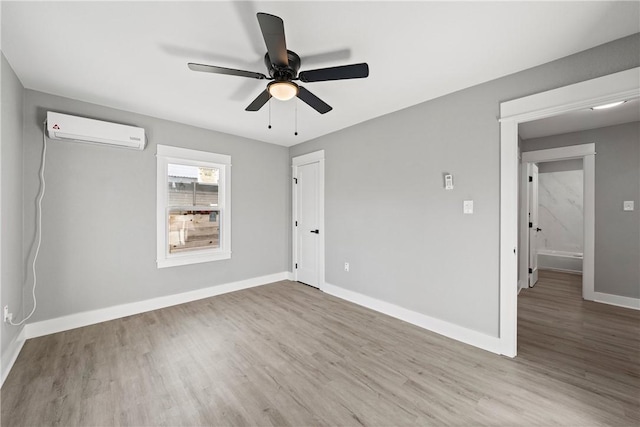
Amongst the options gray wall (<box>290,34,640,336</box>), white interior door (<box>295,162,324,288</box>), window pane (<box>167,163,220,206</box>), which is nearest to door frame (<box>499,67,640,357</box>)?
gray wall (<box>290,34,640,336</box>)

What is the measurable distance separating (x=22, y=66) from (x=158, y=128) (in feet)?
4.14

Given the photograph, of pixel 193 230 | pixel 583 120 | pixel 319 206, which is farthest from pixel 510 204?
pixel 193 230

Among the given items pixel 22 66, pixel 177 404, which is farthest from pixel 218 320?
pixel 22 66

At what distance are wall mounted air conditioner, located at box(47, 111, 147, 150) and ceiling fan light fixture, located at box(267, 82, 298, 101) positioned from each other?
2175 millimetres

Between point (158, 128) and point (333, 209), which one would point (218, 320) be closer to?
point (333, 209)

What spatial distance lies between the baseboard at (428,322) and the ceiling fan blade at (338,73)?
2.58 meters

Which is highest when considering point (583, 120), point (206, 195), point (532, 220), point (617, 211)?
point (583, 120)

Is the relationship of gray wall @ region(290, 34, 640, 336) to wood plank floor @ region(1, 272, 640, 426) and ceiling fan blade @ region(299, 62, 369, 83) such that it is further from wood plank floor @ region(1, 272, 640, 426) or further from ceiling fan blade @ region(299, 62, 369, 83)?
ceiling fan blade @ region(299, 62, 369, 83)

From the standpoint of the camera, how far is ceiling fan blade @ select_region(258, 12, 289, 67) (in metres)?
1.33

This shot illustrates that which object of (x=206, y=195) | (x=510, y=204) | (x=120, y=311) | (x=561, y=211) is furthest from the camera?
(x=561, y=211)

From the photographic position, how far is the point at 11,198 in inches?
87.1

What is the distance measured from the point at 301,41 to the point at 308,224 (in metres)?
3.01

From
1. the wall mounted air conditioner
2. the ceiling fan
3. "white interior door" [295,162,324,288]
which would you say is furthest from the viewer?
"white interior door" [295,162,324,288]

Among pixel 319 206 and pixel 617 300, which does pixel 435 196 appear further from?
pixel 617 300
